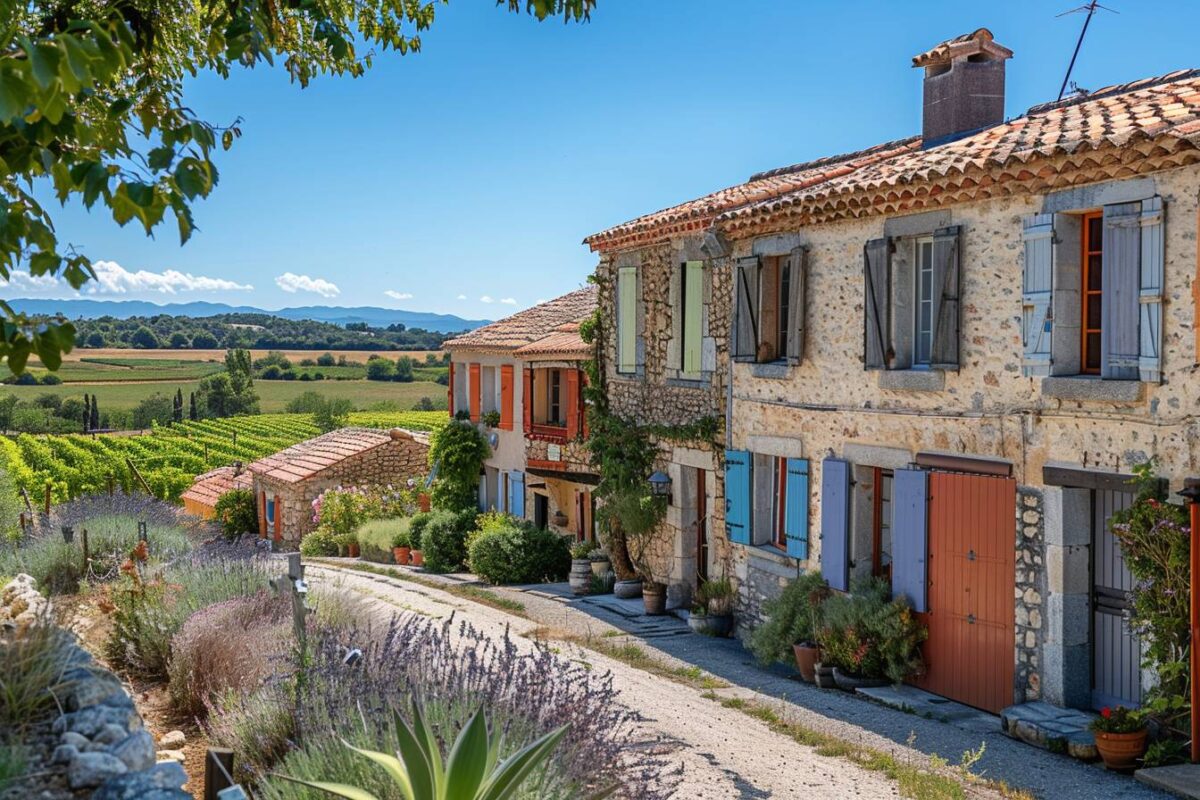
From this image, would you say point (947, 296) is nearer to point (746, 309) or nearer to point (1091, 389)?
point (1091, 389)

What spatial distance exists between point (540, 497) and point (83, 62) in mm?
18693

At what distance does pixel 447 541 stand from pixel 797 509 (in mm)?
11128

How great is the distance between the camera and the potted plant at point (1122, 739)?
299 inches

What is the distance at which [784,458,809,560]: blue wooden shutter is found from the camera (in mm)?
11901

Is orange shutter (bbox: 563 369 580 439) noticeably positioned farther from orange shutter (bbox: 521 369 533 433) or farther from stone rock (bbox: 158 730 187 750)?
stone rock (bbox: 158 730 187 750)

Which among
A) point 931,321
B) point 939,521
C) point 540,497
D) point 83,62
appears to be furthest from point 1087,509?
point 540,497

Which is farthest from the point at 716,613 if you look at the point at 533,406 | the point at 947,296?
the point at 533,406

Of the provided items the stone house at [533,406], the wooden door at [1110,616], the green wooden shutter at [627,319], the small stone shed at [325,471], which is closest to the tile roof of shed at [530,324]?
the stone house at [533,406]

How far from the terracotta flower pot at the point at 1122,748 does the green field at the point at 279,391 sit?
83.0m

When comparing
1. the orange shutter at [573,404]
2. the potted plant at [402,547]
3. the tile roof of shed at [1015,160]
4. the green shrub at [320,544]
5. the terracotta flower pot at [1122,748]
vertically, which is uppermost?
the tile roof of shed at [1015,160]

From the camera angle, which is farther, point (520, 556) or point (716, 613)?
point (520, 556)

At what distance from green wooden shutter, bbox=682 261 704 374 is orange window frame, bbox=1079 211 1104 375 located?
6.10 metres

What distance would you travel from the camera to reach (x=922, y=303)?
1049 centimetres

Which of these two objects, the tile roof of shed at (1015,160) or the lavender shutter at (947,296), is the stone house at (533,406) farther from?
the lavender shutter at (947,296)
